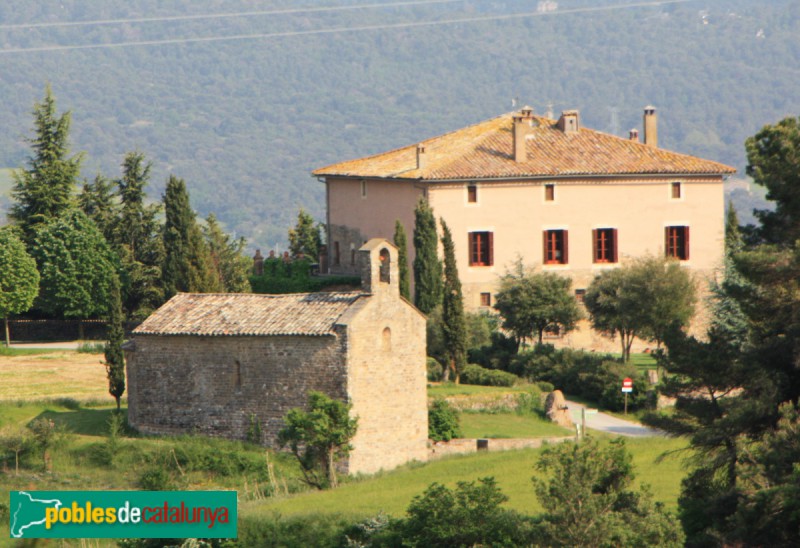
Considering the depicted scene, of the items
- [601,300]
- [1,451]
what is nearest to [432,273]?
[601,300]

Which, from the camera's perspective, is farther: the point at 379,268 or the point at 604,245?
the point at 604,245

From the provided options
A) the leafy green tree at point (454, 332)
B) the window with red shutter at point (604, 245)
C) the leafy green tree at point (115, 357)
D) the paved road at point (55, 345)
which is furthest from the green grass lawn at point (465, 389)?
the paved road at point (55, 345)

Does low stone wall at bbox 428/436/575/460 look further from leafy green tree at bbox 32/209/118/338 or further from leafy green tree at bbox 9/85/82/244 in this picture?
leafy green tree at bbox 9/85/82/244

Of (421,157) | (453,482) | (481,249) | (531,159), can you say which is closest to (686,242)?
(531,159)

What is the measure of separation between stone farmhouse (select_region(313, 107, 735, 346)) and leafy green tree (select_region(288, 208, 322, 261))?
341 inches

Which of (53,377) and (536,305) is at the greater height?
(536,305)

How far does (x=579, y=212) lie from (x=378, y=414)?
863 inches

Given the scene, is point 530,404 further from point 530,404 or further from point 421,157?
point 421,157

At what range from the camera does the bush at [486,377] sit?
44531 mm

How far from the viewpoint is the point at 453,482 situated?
31781 millimetres

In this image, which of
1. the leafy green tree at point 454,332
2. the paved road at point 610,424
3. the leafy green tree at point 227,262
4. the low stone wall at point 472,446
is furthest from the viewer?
the leafy green tree at point 227,262

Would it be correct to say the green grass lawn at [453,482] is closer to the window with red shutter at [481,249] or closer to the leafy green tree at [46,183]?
the window with red shutter at [481,249]

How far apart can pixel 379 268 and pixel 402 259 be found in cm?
1289

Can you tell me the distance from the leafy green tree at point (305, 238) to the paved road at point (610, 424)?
976 inches
